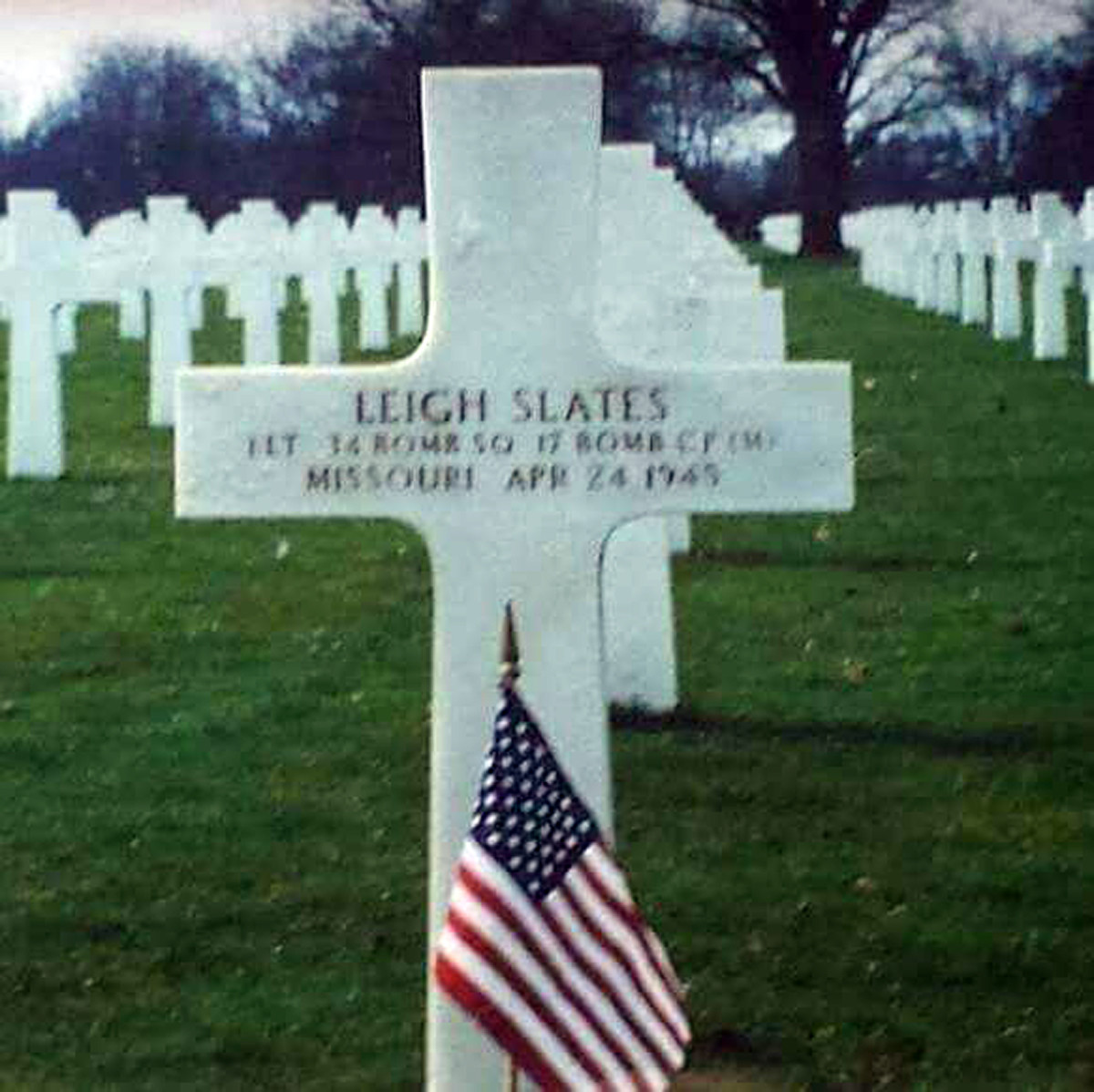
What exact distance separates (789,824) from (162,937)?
5.40ft

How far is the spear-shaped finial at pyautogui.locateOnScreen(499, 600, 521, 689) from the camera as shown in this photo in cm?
561

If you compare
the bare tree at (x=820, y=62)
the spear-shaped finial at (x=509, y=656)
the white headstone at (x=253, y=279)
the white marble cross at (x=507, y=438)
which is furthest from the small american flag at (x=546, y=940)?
the bare tree at (x=820, y=62)

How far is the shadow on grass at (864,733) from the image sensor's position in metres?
9.25

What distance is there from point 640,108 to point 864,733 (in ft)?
156

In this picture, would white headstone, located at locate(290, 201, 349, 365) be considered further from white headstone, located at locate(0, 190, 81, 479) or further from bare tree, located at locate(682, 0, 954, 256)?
bare tree, located at locate(682, 0, 954, 256)

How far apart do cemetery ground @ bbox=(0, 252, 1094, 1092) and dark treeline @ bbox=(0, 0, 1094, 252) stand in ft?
77.2

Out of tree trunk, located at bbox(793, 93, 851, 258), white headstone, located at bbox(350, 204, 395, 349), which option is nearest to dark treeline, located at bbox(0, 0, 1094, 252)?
tree trunk, located at bbox(793, 93, 851, 258)

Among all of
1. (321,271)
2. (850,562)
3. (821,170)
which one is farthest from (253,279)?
(821,170)

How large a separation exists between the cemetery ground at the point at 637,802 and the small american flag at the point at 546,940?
83 centimetres

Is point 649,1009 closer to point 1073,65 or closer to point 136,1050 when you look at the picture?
point 136,1050

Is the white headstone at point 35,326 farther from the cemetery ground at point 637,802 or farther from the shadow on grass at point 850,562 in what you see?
the shadow on grass at point 850,562

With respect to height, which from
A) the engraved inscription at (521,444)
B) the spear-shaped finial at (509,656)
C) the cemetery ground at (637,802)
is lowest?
the cemetery ground at (637,802)

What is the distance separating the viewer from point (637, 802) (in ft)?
28.0

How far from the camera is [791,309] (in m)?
36.9
